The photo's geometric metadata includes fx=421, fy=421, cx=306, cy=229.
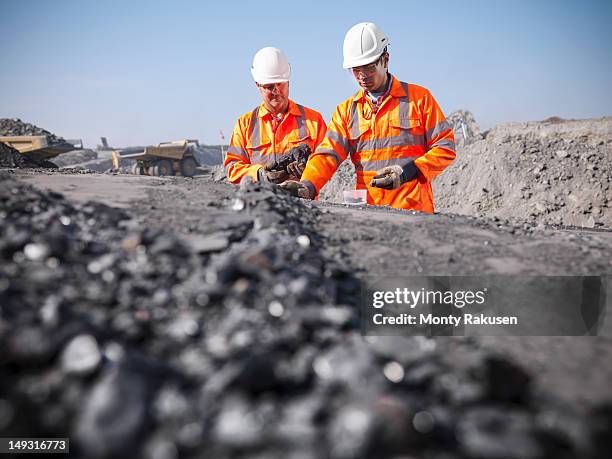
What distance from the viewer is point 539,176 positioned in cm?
1038

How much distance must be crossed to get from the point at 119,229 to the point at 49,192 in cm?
91

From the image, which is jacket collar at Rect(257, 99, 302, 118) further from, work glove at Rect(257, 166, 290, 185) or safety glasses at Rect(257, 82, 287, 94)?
work glove at Rect(257, 166, 290, 185)

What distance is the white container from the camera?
4.75 metres

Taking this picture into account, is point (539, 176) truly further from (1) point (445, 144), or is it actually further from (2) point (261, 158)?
(2) point (261, 158)

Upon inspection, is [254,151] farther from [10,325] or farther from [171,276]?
[10,325]

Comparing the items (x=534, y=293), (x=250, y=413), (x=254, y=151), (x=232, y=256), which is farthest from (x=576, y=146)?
(x=250, y=413)

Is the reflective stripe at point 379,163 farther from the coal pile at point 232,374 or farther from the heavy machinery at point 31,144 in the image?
the heavy machinery at point 31,144

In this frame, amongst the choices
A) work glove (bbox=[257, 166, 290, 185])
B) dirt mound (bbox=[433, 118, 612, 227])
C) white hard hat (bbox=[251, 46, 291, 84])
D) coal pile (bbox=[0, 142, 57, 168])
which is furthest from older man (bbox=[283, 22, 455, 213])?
coal pile (bbox=[0, 142, 57, 168])

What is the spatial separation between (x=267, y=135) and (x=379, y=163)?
1.58m

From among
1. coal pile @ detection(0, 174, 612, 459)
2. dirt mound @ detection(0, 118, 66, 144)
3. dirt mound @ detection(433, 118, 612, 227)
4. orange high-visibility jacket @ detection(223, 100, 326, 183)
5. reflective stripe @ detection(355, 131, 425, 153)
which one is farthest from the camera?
dirt mound @ detection(0, 118, 66, 144)

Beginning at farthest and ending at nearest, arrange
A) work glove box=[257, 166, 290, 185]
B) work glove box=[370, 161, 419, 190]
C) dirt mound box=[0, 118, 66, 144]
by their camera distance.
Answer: dirt mound box=[0, 118, 66, 144] → work glove box=[257, 166, 290, 185] → work glove box=[370, 161, 419, 190]

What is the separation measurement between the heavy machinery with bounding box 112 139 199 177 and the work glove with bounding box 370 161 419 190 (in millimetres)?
16799

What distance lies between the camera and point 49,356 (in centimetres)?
152

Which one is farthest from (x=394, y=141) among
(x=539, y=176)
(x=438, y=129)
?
(x=539, y=176)
